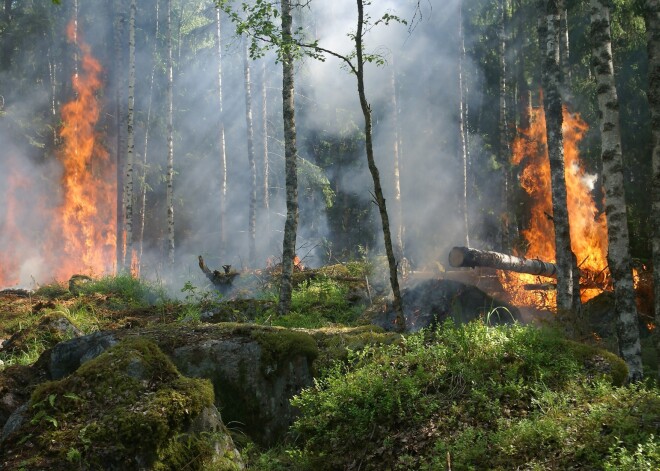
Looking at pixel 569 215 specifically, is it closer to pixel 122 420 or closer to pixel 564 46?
pixel 564 46

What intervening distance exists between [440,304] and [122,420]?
994 cm

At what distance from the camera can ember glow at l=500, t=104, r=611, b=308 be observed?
51.4ft

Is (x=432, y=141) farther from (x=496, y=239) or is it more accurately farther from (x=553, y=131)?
(x=553, y=131)

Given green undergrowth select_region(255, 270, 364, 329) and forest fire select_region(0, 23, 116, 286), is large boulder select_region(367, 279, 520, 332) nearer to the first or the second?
green undergrowth select_region(255, 270, 364, 329)

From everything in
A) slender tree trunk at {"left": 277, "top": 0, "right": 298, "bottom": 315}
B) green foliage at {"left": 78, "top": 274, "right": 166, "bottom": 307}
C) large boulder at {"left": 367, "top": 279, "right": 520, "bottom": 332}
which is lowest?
large boulder at {"left": 367, "top": 279, "right": 520, "bottom": 332}

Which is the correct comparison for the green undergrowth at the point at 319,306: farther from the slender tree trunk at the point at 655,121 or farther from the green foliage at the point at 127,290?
the slender tree trunk at the point at 655,121

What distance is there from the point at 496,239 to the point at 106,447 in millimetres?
25827

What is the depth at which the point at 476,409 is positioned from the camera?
17.5 ft

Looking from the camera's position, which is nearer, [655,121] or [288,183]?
[655,121]

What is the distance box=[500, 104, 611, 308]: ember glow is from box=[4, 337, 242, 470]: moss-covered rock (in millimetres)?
9081

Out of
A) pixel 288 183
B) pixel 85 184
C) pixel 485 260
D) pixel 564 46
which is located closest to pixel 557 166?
pixel 485 260

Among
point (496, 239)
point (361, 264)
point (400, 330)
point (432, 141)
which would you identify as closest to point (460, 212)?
point (496, 239)

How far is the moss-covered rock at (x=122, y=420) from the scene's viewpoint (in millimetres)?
4254

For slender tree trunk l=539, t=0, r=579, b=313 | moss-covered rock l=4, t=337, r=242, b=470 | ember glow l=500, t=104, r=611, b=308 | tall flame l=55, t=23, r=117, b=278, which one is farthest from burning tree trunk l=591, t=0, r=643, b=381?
tall flame l=55, t=23, r=117, b=278
